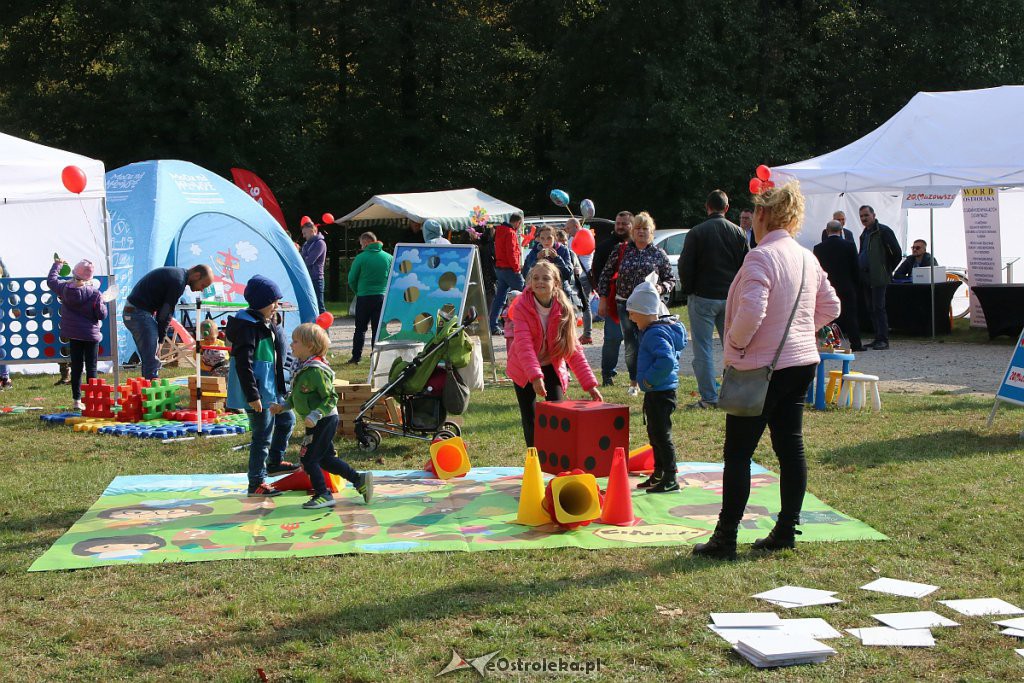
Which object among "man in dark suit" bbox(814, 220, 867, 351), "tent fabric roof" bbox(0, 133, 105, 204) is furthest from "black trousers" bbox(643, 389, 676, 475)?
"man in dark suit" bbox(814, 220, 867, 351)

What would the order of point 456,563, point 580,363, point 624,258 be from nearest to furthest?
point 456,563 → point 580,363 → point 624,258

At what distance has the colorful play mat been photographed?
6.11 meters

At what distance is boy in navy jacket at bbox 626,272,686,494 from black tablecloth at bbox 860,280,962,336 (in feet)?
36.6

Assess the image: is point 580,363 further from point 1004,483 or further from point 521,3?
point 521,3

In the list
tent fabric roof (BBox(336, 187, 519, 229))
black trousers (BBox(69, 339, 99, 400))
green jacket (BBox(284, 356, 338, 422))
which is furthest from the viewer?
tent fabric roof (BBox(336, 187, 519, 229))

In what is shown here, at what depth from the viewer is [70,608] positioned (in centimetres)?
514

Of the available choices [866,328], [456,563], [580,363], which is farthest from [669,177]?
[456,563]

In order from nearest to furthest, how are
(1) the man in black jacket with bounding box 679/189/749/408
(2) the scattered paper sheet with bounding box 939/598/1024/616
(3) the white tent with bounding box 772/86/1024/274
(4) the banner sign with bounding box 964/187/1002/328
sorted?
(2) the scattered paper sheet with bounding box 939/598/1024/616 → (1) the man in black jacket with bounding box 679/189/749/408 → (3) the white tent with bounding box 772/86/1024/274 → (4) the banner sign with bounding box 964/187/1002/328

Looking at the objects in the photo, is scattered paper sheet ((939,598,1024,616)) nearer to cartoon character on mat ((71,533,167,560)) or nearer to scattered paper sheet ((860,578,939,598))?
scattered paper sheet ((860,578,939,598))

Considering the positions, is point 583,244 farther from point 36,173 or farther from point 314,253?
point 36,173

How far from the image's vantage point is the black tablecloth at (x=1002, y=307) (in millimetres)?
16109

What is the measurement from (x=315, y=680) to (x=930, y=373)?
11.0m

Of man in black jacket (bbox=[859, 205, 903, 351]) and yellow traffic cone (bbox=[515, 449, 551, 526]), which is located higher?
man in black jacket (bbox=[859, 205, 903, 351])

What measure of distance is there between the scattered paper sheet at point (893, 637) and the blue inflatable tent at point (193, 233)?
11.5 metres
